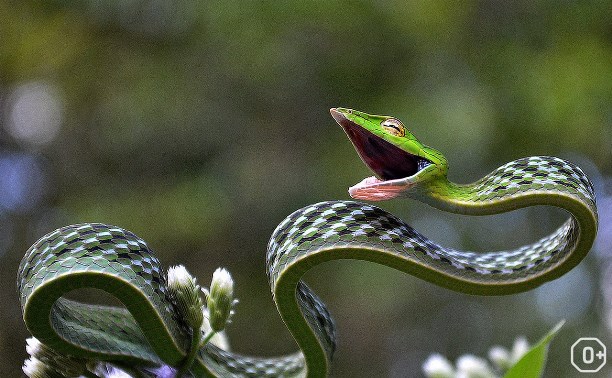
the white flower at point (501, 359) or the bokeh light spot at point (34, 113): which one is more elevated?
the white flower at point (501, 359)

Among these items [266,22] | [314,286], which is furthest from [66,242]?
[314,286]

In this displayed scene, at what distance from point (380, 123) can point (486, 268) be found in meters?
0.33

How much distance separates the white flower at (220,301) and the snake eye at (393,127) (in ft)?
1.37

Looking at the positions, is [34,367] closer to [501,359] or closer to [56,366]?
[56,366]

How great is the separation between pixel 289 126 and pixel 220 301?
5.73m

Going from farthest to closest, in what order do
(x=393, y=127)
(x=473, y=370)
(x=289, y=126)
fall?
1. (x=289, y=126)
2. (x=473, y=370)
3. (x=393, y=127)

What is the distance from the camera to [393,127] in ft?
4.87

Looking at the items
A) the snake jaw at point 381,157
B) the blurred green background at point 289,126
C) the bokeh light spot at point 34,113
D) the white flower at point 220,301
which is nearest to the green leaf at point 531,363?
the snake jaw at point 381,157

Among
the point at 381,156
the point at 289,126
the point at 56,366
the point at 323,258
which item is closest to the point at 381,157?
the point at 381,156

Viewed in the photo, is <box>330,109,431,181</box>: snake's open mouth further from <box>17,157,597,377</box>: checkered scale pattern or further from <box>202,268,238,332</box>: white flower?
<box>202,268,238,332</box>: white flower

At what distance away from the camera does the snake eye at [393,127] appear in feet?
4.86

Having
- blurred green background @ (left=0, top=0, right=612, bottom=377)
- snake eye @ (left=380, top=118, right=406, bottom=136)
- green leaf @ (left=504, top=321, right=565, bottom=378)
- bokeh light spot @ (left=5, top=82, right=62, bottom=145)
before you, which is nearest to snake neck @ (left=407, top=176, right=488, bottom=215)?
snake eye @ (left=380, top=118, right=406, bottom=136)

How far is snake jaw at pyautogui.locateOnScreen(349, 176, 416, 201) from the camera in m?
1.39

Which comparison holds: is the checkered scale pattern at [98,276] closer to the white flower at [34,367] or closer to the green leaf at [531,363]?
the white flower at [34,367]
